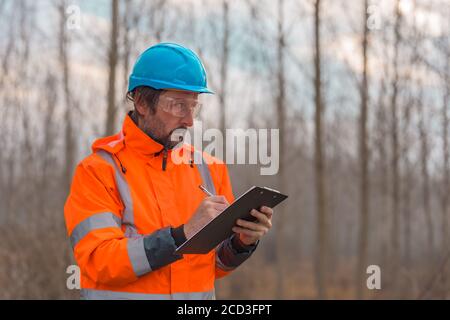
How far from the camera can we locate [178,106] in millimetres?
2287

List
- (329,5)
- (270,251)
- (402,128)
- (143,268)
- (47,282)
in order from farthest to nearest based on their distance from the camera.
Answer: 1. (270,251)
2. (402,128)
3. (329,5)
4. (47,282)
5. (143,268)

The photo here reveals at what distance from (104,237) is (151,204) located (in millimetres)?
220

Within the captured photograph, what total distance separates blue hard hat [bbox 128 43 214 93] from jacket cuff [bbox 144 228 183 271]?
1.77ft

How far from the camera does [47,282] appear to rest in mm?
5820

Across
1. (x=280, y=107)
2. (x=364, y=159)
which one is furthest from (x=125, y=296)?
(x=280, y=107)

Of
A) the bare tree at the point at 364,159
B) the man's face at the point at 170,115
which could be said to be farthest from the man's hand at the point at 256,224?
the bare tree at the point at 364,159

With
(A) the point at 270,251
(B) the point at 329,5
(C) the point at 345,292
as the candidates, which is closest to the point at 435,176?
(B) the point at 329,5

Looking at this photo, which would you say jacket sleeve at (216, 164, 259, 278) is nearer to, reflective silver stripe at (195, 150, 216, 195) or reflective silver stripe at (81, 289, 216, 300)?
reflective silver stripe at (195, 150, 216, 195)

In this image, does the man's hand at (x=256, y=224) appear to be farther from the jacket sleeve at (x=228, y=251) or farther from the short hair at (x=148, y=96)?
the short hair at (x=148, y=96)

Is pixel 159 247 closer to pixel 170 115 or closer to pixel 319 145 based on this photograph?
pixel 170 115

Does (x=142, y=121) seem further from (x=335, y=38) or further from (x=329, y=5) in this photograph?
(x=335, y=38)

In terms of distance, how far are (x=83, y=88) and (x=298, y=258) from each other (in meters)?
11.7

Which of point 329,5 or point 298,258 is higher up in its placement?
point 329,5

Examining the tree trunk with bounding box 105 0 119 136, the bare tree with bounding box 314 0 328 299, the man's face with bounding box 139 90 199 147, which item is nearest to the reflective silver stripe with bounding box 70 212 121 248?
the man's face with bounding box 139 90 199 147
